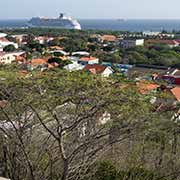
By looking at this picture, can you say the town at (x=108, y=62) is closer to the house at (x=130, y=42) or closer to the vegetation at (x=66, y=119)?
the house at (x=130, y=42)

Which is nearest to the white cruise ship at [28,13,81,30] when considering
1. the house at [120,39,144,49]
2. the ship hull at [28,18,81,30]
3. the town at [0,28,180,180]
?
the ship hull at [28,18,81,30]

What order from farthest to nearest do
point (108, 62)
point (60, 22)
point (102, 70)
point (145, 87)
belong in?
point (60, 22)
point (108, 62)
point (102, 70)
point (145, 87)

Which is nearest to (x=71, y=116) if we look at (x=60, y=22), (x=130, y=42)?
(x=130, y=42)

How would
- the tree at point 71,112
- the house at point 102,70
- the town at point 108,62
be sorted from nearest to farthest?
1. the tree at point 71,112
2. the house at point 102,70
3. the town at point 108,62

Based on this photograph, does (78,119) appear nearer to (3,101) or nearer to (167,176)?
(3,101)

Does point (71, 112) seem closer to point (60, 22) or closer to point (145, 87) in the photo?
point (145, 87)

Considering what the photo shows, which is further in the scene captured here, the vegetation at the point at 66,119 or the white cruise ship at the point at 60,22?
the white cruise ship at the point at 60,22

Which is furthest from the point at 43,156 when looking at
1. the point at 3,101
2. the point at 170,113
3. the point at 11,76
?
the point at 170,113

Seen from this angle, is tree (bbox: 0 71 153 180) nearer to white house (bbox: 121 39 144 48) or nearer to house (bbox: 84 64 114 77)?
house (bbox: 84 64 114 77)

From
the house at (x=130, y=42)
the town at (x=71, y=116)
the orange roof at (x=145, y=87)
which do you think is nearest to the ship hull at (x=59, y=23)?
the house at (x=130, y=42)
